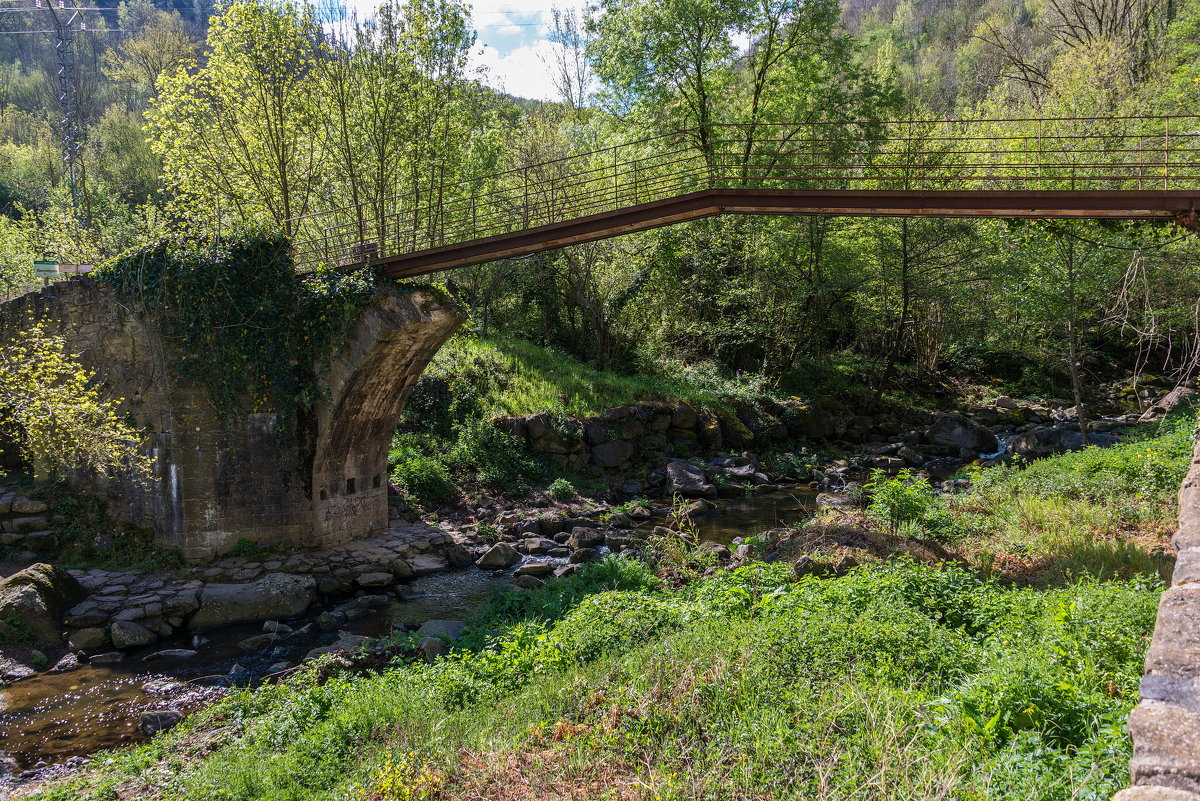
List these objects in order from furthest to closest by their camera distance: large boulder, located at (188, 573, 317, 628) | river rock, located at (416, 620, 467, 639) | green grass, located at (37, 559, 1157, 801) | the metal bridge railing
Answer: the metal bridge railing < large boulder, located at (188, 573, 317, 628) < river rock, located at (416, 620, 467, 639) < green grass, located at (37, 559, 1157, 801)

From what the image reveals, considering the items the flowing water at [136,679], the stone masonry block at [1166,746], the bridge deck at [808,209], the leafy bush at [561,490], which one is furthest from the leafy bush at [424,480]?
the stone masonry block at [1166,746]

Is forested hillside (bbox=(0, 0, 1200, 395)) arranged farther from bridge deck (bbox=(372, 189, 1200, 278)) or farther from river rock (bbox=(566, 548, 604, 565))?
river rock (bbox=(566, 548, 604, 565))

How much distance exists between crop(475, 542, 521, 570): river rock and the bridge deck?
486 cm

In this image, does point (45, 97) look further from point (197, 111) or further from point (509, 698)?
point (509, 698)

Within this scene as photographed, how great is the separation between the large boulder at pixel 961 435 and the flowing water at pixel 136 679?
1423cm

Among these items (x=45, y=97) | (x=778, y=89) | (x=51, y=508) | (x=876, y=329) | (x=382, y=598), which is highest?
(x=45, y=97)

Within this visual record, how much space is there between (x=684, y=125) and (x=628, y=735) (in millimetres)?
18301

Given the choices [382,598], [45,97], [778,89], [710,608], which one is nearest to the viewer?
[710,608]

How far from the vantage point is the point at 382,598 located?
11.0 metres

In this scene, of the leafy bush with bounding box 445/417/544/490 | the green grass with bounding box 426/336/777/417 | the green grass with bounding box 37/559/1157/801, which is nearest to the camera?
the green grass with bounding box 37/559/1157/801

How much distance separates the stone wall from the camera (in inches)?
105

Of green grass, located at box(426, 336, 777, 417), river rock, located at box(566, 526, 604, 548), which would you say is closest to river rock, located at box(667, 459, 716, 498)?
green grass, located at box(426, 336, 777, 417)

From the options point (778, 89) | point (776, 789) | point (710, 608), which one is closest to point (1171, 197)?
point (710, 608)

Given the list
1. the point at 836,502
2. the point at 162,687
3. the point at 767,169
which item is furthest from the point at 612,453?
the point at 162,687
